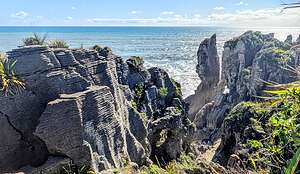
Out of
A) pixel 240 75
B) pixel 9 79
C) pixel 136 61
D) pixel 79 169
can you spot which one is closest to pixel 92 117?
pixel 79 169

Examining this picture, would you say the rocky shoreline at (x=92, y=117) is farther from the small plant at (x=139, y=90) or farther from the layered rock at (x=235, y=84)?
the layered rock at (x=235, y=84)

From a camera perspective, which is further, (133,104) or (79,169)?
(133,104)

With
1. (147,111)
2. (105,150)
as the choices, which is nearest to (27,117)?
(105,150)

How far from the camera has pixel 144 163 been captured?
1947 cm

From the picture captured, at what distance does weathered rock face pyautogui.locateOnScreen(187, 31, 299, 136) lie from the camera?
35.8m

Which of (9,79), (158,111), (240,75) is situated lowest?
(240,75)

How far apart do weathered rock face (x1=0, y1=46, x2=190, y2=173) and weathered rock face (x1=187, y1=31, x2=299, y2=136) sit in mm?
19193

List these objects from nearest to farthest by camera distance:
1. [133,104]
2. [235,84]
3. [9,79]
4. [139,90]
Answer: [9,79]
[133,104]
[139,90]
[235,84]

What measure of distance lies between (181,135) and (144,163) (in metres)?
6.16

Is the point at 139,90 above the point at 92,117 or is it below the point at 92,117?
below

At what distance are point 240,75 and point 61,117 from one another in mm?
31266

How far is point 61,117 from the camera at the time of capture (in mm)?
14023

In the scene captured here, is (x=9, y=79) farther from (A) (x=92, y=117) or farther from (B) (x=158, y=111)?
(B) (x=158, y=111)

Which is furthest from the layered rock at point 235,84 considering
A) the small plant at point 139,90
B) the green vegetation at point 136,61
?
the green vegetation at point 136,61
